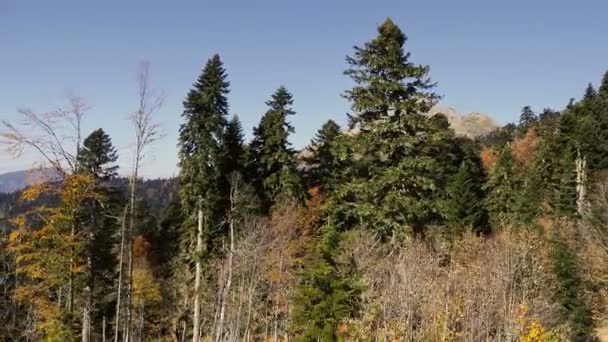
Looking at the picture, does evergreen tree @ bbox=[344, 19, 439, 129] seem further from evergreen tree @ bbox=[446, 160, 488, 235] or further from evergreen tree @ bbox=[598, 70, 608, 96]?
evergreen tree @ bbox=[598, 70, 608, 96]

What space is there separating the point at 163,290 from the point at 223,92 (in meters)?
20.6

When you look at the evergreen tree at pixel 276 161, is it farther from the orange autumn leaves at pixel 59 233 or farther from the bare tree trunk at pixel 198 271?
the orange autumn leaves at pixel 59 233

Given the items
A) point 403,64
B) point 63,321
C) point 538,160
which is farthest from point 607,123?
point 63,321

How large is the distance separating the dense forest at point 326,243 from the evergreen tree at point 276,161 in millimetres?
93

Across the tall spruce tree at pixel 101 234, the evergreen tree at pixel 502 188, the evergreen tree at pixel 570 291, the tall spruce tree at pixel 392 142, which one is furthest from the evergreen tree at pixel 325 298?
the evergreen tree at pixel 502 188

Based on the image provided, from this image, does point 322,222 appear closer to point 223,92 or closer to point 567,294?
point 223,92

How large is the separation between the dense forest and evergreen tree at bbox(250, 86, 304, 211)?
0.09 metres

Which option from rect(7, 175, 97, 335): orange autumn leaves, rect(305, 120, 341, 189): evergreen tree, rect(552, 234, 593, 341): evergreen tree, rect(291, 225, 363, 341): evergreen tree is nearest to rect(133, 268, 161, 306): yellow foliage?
rect(305, 120, 341, 189): evergreen tree

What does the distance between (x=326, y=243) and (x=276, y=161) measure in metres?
18.0

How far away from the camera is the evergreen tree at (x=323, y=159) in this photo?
1470 inches

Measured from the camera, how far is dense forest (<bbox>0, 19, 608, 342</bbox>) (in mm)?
17219

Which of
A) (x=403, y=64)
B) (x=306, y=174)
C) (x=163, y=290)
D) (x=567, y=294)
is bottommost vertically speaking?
(x=163, y=290)

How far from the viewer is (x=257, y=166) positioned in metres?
35.8

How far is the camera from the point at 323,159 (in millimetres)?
38000
